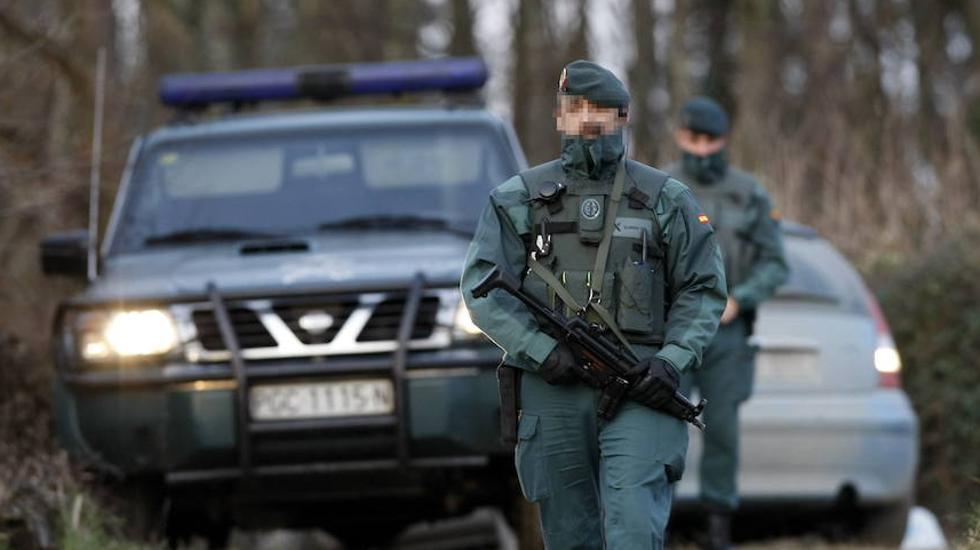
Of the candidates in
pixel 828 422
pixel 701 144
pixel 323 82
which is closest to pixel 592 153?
pixel 701 144

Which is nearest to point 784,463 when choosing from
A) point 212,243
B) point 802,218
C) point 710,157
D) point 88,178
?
point 710,157

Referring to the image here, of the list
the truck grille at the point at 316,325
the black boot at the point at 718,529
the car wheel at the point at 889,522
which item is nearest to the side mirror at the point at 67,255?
the truck grille at the point at 316,325

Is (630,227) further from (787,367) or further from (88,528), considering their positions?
(787,367)

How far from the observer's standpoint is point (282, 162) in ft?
27.5

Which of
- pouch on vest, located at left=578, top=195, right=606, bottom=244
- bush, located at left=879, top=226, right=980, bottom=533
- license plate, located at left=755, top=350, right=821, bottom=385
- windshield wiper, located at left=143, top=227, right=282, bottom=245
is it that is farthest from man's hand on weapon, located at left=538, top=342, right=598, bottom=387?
bush, located at left=879, top=226, right=980, bottom=533

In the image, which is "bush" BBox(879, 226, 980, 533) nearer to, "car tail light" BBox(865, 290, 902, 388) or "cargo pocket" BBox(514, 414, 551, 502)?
"car tail light" BBox(865, 290, 902, 388)

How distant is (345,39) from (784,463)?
2098cm

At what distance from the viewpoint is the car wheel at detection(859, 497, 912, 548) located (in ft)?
28.2

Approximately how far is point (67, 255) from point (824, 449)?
3339 millimetres

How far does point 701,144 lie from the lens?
311 inches

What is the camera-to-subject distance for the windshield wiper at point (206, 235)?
8.04 m

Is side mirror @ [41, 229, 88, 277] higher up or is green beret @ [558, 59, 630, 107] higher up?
green beret @ [558, 59, 630, 107]

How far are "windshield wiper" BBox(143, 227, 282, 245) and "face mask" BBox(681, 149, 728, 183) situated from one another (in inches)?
68.2

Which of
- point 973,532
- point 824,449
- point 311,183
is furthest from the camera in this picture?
point 824,449
